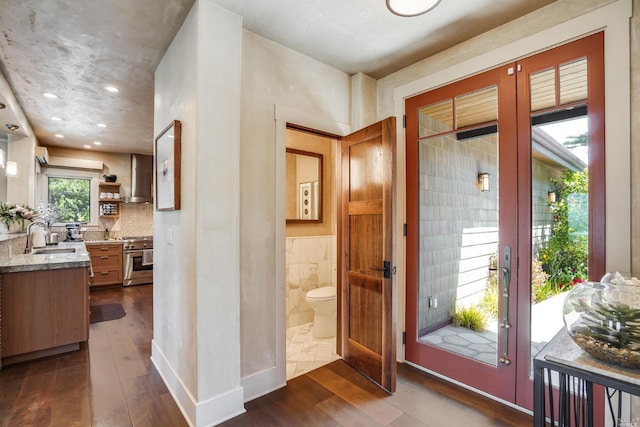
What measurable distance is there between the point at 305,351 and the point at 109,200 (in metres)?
5.27

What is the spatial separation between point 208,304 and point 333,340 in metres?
1.79

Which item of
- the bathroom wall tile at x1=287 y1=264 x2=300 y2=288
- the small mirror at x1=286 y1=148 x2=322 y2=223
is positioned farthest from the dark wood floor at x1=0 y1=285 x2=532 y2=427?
the small mirror at x1=286 y1=148 x2=322 y2=223

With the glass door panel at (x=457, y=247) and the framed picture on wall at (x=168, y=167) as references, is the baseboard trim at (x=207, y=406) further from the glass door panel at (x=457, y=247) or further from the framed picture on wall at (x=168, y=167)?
the glass door panel at (x=457, y=247)

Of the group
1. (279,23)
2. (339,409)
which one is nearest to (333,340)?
(339,409)

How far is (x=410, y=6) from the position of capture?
1.87m

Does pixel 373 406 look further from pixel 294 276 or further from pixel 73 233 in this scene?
pixel 73 233

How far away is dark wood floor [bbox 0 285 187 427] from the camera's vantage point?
1980mm

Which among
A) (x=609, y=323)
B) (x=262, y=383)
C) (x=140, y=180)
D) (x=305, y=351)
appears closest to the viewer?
(x=609, y=323)

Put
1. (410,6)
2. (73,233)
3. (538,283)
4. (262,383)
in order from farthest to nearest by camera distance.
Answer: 1. (73,233)
2. (262,383)
3. (538,283)
4. (410,6)

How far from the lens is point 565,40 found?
187cm

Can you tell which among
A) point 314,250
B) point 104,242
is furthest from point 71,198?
point 314,250

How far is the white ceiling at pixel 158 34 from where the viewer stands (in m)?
1.96

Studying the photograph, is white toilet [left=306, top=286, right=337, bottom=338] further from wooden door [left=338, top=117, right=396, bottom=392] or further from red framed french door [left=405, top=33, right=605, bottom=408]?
red framed french door [left=405, top=33, right=605, bottom=408]

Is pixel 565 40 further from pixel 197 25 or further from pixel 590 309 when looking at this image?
pixel 197 25
